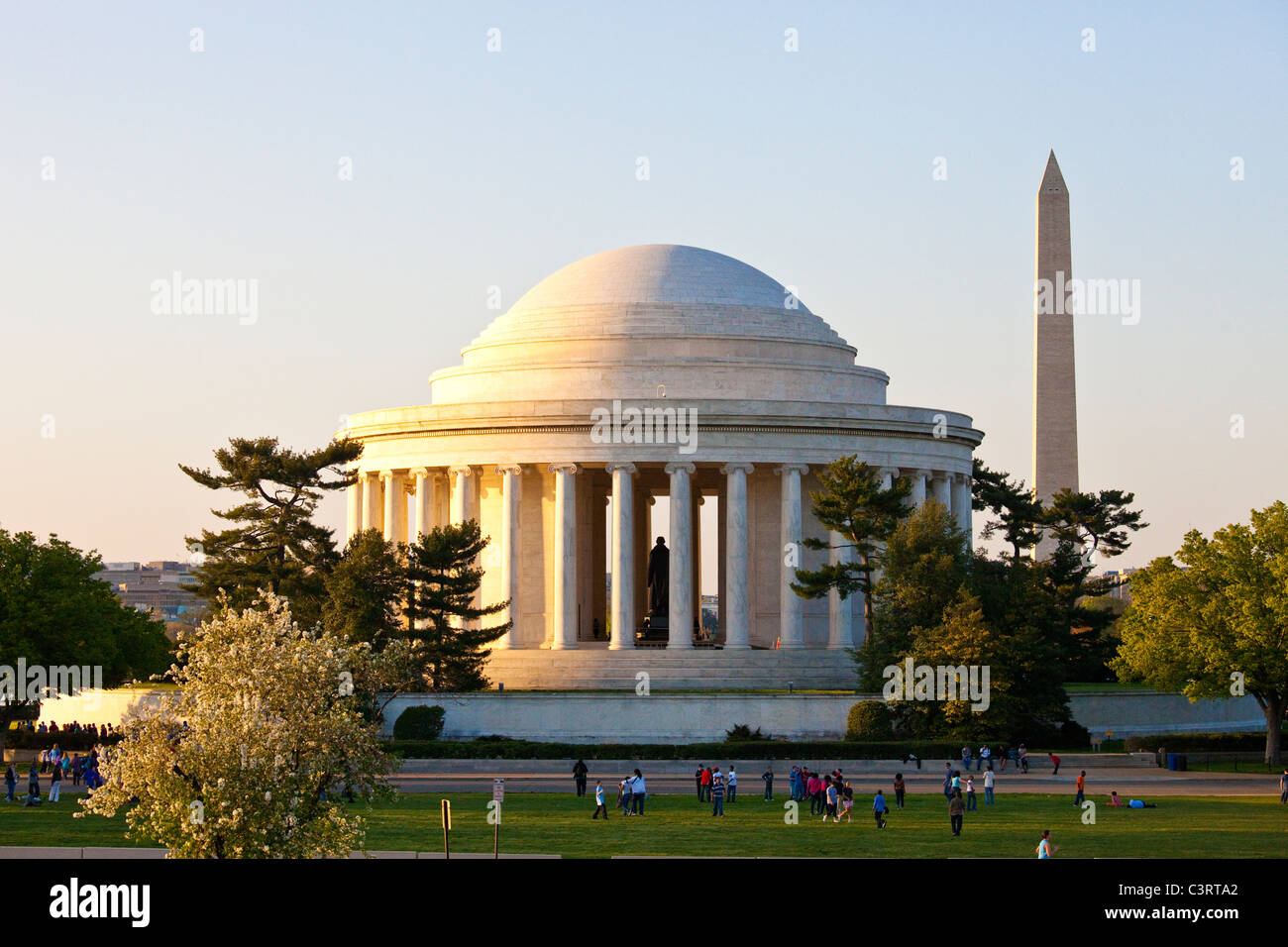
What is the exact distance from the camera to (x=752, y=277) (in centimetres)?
8400

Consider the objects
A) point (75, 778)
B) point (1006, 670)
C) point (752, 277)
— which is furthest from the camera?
point (752, 277)

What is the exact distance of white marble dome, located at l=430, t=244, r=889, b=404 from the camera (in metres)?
77.2

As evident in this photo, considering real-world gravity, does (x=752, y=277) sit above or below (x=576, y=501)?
above

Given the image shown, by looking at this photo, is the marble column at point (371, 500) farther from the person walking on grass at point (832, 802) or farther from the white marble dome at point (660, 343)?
the person walking on grass at point (832, 802)

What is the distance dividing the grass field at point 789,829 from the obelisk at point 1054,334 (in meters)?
41.6

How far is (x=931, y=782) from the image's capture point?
53219 millimetres

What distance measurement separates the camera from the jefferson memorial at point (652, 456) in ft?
237

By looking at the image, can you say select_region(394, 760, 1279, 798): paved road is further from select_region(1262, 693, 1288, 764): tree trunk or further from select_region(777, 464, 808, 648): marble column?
select_region(777, 464, 808, 648): marble column

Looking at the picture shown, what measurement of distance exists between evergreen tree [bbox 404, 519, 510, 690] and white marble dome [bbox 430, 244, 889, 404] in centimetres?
1482

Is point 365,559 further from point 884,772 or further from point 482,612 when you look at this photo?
point 884,772

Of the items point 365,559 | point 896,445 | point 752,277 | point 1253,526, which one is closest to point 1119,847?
point 1253,526

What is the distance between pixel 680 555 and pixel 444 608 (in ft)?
46.1
